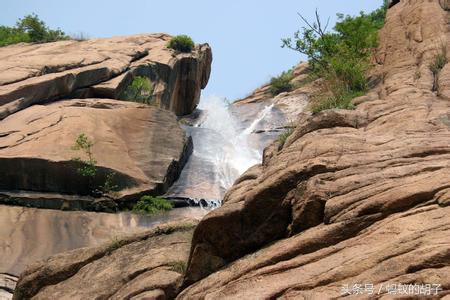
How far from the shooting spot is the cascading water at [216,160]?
19.3m

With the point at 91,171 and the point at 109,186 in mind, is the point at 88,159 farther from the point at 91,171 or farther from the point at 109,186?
the point at 109,186

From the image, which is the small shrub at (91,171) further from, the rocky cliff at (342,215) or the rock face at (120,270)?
the rocky cliff at (342,215)

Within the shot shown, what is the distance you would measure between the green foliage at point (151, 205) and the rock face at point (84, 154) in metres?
0.26

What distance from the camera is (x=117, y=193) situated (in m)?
17.5

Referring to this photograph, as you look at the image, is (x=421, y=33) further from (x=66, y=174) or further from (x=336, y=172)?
(x=66, y=174)

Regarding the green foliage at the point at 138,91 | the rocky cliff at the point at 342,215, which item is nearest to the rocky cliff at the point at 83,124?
the green foliage at the point at 138,91

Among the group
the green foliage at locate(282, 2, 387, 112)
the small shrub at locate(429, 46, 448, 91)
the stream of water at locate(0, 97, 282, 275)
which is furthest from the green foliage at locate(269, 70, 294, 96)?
the small shrub at locate(429, 46, 448, 91)

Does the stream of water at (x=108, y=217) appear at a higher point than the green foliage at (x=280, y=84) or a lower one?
lower

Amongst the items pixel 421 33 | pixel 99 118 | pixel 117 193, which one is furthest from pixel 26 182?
pixel 421 33

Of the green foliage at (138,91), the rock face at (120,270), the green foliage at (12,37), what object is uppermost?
the green foliage at (12,37)

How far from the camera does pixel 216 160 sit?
2309 centimetres

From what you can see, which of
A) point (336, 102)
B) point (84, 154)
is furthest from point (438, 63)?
point (84, 154)

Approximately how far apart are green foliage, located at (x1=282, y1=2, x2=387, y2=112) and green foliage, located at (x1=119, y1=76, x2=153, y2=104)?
9682 mm

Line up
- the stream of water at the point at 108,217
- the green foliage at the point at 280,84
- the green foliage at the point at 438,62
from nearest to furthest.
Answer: the green foliage at the point at 438,62
the stream of water at the point at 108,217
the green foliage at the point at 280,84
